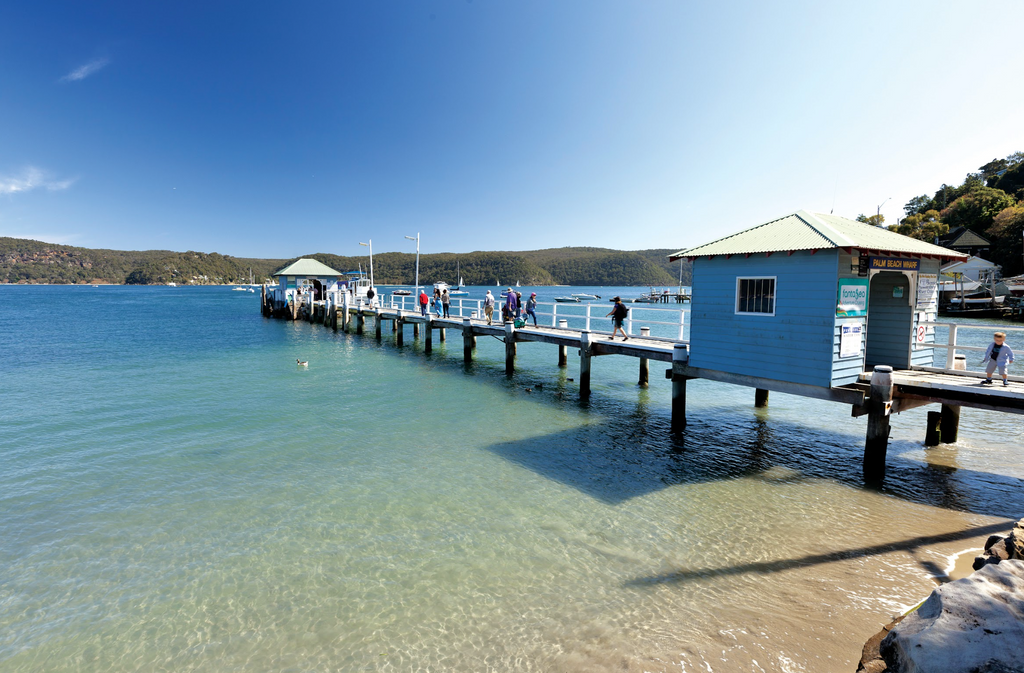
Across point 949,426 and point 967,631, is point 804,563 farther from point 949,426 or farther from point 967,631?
point 949,426

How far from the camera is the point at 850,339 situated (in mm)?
9414

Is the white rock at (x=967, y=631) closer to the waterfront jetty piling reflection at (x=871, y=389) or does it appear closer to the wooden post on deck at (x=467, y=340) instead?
the waterfront jetty piling reflection at (x=871, y=389)

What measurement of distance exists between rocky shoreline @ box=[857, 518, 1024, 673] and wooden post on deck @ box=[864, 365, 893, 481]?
540cm

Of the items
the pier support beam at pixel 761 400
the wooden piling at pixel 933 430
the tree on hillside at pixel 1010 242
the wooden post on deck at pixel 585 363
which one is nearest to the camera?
the wooden piling at pixel 933 430

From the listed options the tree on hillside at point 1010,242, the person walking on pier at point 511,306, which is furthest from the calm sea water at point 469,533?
the tree on hillside at point 1010,242

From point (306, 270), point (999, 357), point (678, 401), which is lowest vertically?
point (678, 401)

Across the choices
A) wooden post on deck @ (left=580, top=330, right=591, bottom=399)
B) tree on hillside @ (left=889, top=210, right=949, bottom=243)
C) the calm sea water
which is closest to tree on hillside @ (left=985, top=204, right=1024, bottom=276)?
tree on hillside @ (left=889, top=210, right=949, bottom=243)

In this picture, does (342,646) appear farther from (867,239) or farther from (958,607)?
(867,239)

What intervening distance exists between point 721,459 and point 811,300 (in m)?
4.05

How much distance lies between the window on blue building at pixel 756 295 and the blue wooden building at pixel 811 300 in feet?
0.07

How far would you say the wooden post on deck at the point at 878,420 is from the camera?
9109mm

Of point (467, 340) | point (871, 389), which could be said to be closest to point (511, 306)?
point (467, 340)

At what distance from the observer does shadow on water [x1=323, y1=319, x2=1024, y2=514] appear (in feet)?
30.5

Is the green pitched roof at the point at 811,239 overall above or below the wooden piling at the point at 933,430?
above
